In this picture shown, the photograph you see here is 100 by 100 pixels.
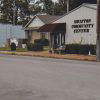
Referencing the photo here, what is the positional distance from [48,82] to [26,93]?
2850mm

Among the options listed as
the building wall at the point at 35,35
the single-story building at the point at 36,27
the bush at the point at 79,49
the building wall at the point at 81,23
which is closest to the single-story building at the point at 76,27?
the building wall at the point at 81,23

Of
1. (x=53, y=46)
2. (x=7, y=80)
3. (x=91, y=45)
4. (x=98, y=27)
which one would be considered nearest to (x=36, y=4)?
(x=53, y=46)

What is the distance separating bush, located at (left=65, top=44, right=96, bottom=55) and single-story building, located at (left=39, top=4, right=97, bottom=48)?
1.19m

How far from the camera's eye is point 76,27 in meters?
43.0

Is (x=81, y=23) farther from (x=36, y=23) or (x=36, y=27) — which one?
(x=36, y=23)

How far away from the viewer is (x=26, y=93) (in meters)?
12.3

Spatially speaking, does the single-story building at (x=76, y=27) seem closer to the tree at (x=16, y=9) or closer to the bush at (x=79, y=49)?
the bush at (x=79, y=49)

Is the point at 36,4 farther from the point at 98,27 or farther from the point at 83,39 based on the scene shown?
the point at 98,27

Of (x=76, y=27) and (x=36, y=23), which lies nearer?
(x=76, y=27)

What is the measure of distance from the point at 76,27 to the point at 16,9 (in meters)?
54.7

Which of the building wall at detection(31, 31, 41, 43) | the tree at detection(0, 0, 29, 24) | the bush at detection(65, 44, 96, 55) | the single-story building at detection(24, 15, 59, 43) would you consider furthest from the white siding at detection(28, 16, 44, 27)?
the tree at detection(0, 0, 29, 24)

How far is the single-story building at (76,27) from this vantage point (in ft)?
134

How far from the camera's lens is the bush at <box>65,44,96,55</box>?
38.9 m

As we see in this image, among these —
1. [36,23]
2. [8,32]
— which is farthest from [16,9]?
[36,23]
